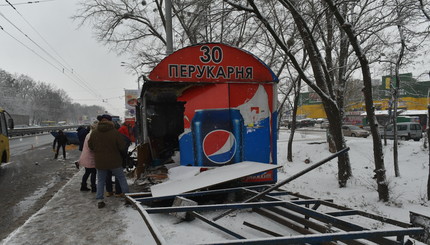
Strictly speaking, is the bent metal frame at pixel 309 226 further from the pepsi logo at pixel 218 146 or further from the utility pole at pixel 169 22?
the utility pole at pixel 169 22

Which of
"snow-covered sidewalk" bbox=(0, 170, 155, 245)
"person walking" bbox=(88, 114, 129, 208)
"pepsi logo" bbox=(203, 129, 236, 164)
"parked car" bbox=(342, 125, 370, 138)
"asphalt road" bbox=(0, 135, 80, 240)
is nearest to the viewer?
"snow-covered sidewalk" bbox=(0, 170, 155, 245)

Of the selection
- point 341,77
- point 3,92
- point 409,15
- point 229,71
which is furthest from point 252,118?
point 3,92

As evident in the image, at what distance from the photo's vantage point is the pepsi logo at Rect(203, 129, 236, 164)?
5.55 metres

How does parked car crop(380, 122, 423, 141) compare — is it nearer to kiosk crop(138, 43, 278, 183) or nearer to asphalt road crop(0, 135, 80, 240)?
kiosk crop(138, 43, 278, 183)

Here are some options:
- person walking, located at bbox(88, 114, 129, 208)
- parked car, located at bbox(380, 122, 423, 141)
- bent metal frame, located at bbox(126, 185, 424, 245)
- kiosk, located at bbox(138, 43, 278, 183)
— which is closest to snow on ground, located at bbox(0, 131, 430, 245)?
bent metal frame, located at bbox(126, 185, 424, 245)

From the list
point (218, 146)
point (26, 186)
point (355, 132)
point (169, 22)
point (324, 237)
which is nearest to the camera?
point (324, 237)

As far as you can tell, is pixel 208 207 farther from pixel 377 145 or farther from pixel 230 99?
pixel 377 145

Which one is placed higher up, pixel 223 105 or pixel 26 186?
pixel 223 105

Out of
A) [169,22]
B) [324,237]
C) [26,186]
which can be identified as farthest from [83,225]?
[169,22]

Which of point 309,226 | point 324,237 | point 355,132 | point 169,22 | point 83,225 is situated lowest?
point 355,132

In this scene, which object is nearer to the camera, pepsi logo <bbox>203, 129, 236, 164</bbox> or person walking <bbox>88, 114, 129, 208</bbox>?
pepsi logo <bbox>203, 129, 236, 164</bbox>

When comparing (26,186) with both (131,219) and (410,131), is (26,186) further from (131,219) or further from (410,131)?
(410,131)

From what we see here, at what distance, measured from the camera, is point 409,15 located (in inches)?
270

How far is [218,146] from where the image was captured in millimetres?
5578
